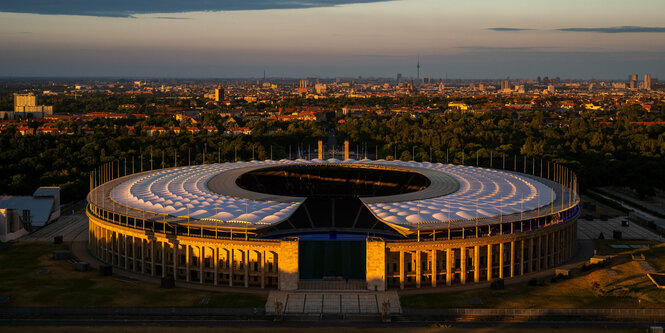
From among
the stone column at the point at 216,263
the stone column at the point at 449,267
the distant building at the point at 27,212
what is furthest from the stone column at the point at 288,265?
the distant building at the point at 27,212

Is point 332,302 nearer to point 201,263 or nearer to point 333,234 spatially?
point 201,263

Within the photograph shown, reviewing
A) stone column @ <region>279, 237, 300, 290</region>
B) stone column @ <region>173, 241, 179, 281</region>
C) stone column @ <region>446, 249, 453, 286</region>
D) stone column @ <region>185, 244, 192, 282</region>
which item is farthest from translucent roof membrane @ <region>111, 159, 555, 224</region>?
stone column @ <region>279, 237, 300, 290</region>

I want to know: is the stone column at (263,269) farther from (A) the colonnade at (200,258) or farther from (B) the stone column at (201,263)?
(B) the stone column at (201,263)

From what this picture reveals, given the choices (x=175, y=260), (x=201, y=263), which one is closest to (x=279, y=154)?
(x=175, y=260)

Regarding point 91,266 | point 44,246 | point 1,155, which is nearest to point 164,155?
point 1,155

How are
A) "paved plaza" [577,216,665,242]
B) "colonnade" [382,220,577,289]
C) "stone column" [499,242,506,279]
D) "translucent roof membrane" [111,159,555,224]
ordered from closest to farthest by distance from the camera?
"colonnade" [382,220,577,289] → "stone column" [499,242,506,279] → "translucent roof membrane" [111,159,555,224] → "paved plaza" [577,216,665,242]

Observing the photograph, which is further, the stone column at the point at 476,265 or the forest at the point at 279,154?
the forest at the point at 279,154

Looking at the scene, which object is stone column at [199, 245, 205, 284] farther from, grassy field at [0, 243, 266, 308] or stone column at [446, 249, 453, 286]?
stone column at [446, 249, 453, 286]

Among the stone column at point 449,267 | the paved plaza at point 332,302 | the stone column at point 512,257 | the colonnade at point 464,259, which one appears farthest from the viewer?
the stone column at point 512,257
